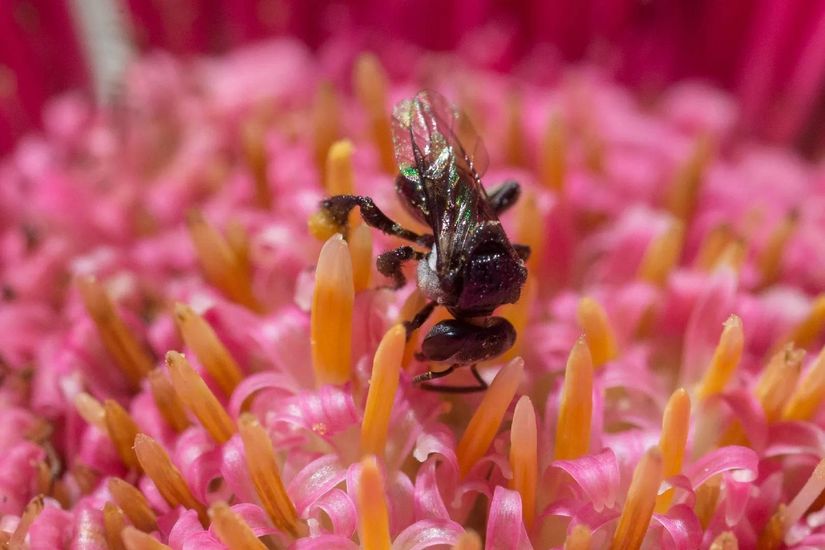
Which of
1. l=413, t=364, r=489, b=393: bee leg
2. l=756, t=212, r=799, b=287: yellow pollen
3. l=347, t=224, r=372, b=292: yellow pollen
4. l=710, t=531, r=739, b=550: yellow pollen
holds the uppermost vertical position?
l=347, t=224, r=372, b=292: yellow pollen

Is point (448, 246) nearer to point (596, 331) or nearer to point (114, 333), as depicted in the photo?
point (596, 331)

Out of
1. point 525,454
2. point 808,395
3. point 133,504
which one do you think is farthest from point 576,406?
point 133,504

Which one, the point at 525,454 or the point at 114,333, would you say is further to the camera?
the point at 114,333

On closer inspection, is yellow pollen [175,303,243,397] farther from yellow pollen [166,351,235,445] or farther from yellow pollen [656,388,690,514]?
yellow pollen [656,388,690,514]

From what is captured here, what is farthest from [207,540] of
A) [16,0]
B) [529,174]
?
[16,0]

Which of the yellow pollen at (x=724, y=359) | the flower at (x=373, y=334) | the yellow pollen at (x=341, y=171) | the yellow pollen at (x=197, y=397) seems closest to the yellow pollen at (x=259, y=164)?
the flower at (x=373, y=334)

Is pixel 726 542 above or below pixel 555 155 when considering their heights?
below

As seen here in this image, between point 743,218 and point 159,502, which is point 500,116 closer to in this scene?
point 743,218

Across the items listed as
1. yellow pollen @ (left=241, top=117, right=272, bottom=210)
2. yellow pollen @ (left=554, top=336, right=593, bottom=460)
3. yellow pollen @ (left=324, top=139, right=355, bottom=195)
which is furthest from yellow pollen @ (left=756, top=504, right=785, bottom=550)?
yellow pollen @ (left=241, top=117, right=272, bottom=210)
